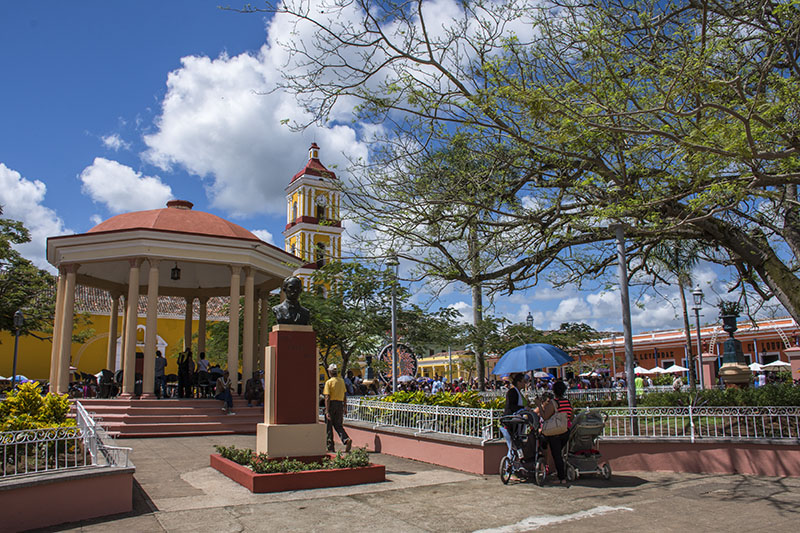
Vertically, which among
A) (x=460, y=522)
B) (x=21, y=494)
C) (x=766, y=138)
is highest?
→ (x=766, y=138)

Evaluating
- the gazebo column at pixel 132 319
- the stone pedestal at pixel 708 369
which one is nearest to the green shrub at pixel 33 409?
the gazebo column at pixel 132 319

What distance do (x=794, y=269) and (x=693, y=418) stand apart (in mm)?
5059

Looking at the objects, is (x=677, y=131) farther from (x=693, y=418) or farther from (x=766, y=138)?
(x=693, y=418)

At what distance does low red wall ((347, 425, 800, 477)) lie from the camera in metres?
8.92

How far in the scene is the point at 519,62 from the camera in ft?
33.3

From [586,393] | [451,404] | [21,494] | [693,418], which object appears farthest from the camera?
[586,393]

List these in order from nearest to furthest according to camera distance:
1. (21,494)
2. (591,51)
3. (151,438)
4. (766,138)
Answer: (21,494) → (766,138) → (591,51) → (151,438)

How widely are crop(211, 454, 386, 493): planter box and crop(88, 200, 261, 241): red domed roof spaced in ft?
34.9

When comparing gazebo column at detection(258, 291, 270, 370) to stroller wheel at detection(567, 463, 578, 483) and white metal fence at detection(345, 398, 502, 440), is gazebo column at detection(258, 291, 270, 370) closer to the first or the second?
white metal fence at detection(345, 398, 502, 440)

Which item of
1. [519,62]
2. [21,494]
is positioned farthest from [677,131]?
[21,494]

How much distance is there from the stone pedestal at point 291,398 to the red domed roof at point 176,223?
31.0ft

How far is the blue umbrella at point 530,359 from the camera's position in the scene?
12612 mm

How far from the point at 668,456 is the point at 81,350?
38923 millimetres

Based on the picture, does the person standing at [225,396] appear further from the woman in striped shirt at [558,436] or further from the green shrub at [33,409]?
the woman in striped shirt at [558,436]
